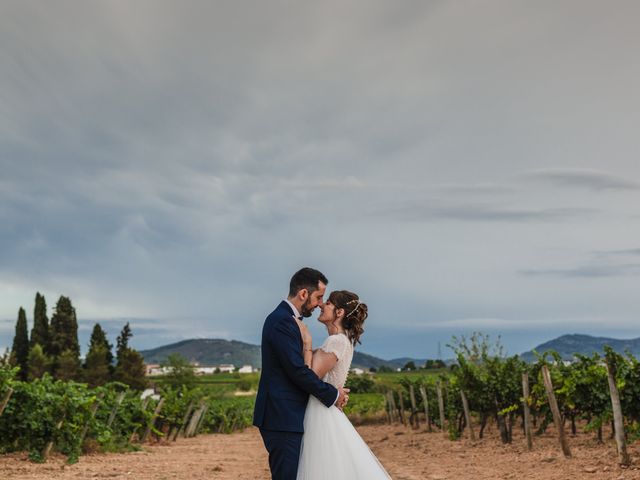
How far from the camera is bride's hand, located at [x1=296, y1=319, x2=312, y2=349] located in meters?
4.79

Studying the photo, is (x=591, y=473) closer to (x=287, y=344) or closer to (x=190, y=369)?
(x=287, y=344)

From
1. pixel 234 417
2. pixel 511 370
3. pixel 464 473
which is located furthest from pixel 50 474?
pixel 234 417

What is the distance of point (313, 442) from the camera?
4.82 metres

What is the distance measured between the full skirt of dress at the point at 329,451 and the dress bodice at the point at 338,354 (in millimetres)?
201

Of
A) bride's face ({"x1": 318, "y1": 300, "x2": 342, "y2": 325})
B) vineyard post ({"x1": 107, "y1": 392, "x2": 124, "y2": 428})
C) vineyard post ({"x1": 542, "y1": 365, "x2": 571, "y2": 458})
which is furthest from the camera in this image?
vineyard post ({"x1": 107, "y1": 392, "x2": 124, "y2": 428})

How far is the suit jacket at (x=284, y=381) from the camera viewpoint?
4.59 metres

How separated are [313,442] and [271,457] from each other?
11.9 inches

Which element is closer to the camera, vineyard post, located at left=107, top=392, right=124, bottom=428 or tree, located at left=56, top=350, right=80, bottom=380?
vineyard post, located at left=107, top=392, right=124, bottom=428

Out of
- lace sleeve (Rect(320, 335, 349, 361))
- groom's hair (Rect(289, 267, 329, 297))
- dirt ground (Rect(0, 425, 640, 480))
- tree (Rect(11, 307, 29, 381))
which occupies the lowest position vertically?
dirt ground (Rect(0, 425, 640, 480))

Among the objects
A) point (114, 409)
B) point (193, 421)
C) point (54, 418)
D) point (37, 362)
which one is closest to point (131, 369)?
point (37, 362)

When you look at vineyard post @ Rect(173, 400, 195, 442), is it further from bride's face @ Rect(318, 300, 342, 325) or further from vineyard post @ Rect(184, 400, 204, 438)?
bride's face @ Rect(318, 300, 342, 325)

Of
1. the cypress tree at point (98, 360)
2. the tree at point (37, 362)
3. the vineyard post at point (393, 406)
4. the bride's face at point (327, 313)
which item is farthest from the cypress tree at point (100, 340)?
the bride's face at point (327, 313)

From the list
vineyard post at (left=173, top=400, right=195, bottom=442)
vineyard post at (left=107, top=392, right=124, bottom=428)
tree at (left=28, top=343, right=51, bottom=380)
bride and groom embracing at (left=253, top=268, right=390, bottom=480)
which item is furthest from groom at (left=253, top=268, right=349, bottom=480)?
tree at (left=28, top=343, right=51, bottom=380)

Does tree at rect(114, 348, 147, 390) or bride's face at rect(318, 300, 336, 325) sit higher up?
tree at rect(114, 348, 147, 390)
